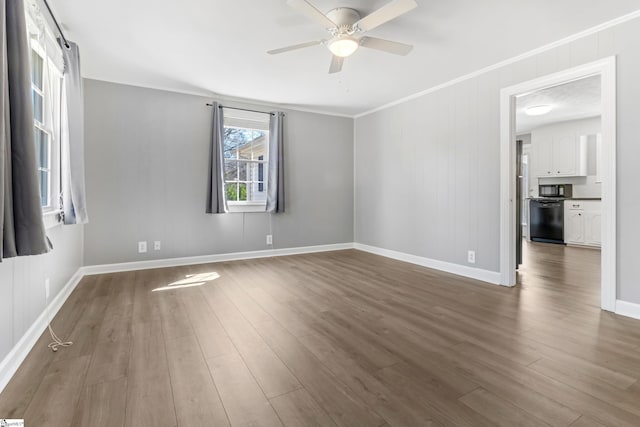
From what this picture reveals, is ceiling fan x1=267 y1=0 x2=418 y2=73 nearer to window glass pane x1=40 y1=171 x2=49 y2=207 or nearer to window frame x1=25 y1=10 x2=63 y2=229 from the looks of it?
window frame x1=25 y1=10 x2=63 y2=229

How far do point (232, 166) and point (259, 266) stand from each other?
1.67 meters

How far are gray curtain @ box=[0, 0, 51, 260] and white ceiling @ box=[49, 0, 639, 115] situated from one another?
120 cm

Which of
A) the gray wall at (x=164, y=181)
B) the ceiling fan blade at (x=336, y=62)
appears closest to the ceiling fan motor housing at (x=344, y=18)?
the ceiling fan blade at (x=336, y=62)

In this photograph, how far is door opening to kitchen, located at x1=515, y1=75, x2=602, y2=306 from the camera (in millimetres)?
4680

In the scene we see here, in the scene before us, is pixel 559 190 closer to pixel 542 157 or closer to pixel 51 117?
pixel 542 157

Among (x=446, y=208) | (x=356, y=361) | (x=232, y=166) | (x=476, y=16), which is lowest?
(x=356, y=361)

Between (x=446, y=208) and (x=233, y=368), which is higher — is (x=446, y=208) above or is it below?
above

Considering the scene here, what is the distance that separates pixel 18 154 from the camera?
4.94ft

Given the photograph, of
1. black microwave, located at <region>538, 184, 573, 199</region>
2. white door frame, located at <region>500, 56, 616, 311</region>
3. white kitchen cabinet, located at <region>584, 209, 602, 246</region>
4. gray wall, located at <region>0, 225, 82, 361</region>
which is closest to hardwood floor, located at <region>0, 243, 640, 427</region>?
gray wall, located at <region>0, 225, 82, 361</region>

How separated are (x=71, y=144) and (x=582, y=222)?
814 cm

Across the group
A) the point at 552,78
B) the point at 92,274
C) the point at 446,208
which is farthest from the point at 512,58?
the point at 92,274

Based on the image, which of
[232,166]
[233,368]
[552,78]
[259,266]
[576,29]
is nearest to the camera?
[233,368]

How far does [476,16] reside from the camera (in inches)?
99.7

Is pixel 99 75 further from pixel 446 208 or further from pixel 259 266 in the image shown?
pixel 446 208
